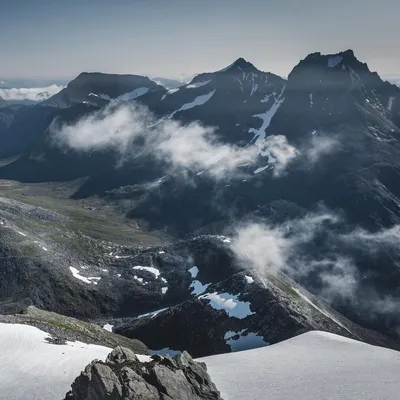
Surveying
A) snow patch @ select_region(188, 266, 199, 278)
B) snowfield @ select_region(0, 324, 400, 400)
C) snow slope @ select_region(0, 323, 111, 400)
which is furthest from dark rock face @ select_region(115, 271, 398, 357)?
snow slope @ select_region(0, 323, 111, 400)

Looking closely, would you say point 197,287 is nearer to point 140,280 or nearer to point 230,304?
point 140,280

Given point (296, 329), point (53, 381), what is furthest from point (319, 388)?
point (296, 329)

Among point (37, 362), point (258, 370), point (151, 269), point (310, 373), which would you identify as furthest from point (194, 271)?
point (37, 362)

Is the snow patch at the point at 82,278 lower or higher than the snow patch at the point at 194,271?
lower

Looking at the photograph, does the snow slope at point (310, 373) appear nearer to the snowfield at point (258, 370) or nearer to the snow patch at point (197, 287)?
the snowfield at point (258, 370)

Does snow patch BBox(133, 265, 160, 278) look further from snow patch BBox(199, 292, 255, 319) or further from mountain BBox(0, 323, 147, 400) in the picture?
mountain BBox(0, 323, 147, 400)

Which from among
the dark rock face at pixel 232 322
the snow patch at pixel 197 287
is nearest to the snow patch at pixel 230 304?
the dark rock face at pixel 232 322

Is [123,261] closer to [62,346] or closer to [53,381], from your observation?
[62,346]
